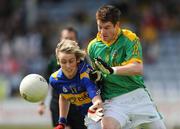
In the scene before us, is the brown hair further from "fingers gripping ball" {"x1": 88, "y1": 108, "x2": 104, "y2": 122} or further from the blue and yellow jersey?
"fingers gripping ball" {"x1": 88, "y1": 108, "x2": 104, "y2": 122}

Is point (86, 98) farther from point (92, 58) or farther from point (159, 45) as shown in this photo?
point (159, 45)

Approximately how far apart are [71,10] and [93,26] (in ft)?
7.23

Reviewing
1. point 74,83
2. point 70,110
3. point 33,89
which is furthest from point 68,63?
point 70,110

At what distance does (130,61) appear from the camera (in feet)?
27.3

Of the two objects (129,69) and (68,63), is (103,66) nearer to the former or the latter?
(129,69)

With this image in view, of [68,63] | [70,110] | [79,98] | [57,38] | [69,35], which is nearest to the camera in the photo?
[68,63]

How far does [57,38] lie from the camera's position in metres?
20.5

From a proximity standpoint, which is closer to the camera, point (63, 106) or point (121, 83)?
point (121, 83)

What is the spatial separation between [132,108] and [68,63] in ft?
3.33


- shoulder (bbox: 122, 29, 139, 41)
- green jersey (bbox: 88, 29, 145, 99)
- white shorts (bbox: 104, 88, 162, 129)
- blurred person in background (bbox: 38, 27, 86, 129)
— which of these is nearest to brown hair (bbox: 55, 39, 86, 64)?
green jersey (bbox: 88, 29, 145, 99)

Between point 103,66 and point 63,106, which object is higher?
point 103,66

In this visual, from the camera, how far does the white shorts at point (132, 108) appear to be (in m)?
8.55

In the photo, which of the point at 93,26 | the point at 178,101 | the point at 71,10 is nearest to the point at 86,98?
the point at 178,101

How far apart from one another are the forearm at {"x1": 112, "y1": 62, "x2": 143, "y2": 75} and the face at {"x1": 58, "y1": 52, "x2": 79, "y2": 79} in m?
0.58
